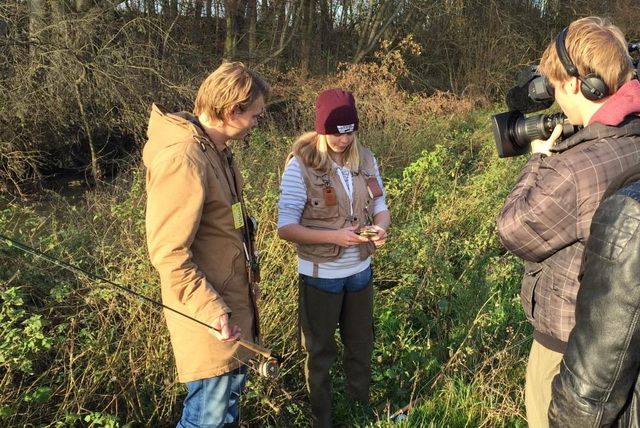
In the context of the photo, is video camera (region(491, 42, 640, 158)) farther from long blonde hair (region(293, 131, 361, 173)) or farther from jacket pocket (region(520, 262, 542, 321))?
long blonde hair (region(293, 131, 361, 173))

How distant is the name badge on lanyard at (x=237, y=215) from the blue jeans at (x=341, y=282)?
66cm

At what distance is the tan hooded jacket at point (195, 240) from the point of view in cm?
188

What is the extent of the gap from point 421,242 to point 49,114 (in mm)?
7086

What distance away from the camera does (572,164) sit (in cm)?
163

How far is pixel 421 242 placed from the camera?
423 cm

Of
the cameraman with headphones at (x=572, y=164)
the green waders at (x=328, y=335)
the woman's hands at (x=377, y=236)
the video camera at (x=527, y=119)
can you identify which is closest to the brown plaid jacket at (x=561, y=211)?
the cameraman with headphones at (x=572, y=164)

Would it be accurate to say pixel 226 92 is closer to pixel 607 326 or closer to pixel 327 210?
pixel 327 210

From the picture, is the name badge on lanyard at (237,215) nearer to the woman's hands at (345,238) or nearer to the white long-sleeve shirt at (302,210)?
the white long-sleeve shirt at (302,210)

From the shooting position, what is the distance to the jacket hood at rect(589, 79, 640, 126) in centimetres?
162

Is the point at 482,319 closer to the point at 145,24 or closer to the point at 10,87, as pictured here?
the point at 10,87

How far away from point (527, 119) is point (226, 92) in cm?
108

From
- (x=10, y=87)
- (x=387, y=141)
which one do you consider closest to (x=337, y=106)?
(x=387, y=141)

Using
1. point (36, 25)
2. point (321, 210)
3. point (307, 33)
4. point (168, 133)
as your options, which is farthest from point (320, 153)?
point (307, 33)

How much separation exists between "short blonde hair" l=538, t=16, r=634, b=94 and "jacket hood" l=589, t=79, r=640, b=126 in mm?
31
